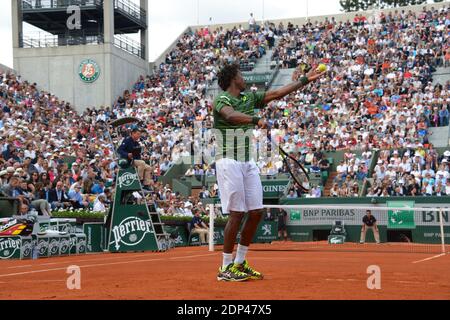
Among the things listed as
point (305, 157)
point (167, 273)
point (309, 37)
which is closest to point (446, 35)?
point (309, 37)

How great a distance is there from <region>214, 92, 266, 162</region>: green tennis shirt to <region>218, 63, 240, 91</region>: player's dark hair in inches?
7.8

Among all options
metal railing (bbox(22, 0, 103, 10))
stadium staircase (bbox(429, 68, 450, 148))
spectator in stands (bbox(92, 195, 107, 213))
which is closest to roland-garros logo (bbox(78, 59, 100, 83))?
metal railing (bbox(22, 0, 103, 10))

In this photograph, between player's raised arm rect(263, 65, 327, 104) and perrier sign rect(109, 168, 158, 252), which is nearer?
player's raised arm rect(263, 65, 327, 104)

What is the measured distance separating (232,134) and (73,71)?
3385cm

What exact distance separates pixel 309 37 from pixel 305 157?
1230 centimetres

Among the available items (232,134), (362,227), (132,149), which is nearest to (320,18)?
(362,227)

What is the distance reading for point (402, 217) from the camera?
25.5 m

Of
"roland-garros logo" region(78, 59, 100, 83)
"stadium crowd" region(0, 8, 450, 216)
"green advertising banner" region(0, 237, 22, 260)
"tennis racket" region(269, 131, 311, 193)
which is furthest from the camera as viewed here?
"roland-garros logo" region(78, 59, 100, 83)

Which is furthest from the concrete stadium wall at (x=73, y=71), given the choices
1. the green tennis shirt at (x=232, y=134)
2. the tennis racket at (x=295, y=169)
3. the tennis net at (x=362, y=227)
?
the green tennis shirt at (x=232, y=134)

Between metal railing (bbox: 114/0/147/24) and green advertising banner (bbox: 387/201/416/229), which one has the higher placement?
metal railing (bbox: 114/0/147/24)

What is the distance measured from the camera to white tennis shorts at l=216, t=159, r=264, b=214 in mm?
8227

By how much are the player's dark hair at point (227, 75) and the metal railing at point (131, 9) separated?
33465mm

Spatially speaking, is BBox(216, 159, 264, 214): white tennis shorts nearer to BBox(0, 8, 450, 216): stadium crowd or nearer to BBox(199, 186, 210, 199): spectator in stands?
BBox(0, 8, 450, 216): stadium crowd

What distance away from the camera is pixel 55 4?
40375 mm
